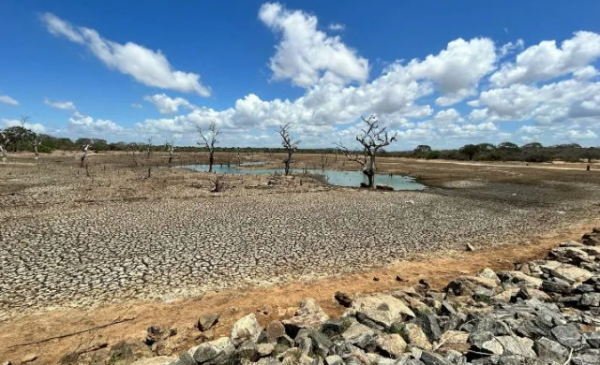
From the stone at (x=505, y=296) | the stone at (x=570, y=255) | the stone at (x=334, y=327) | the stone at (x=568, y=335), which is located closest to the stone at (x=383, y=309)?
the stone at (x=334, y=327)

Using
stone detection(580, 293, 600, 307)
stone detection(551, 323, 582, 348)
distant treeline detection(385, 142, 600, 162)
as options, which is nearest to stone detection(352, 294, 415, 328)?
stone detection(551, 323, 582, 348)

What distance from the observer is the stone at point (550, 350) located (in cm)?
592

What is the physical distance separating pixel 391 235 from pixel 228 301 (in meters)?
10.7

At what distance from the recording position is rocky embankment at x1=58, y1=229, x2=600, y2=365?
6.12 meters

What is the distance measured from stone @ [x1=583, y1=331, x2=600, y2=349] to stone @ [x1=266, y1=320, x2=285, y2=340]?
625 centimetres

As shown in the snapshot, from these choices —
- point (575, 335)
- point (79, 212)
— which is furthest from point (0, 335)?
point (79, 212)

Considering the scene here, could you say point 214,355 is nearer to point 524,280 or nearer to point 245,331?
point 245,331

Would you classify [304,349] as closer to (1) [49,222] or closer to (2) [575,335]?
(2) [575,335]

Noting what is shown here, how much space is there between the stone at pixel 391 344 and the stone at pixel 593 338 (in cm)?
359

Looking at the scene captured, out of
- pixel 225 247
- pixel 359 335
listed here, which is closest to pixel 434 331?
pixel 359 335

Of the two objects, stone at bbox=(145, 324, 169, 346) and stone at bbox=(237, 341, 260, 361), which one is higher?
stone at bbox=(237, 341, 260, 361)

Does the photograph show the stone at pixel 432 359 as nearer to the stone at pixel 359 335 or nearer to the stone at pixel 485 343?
the stone at pixel 485 343

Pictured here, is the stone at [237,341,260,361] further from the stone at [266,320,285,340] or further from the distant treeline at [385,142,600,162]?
the distant treeline at [385,142,600,162]

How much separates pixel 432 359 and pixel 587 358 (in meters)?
2.81
